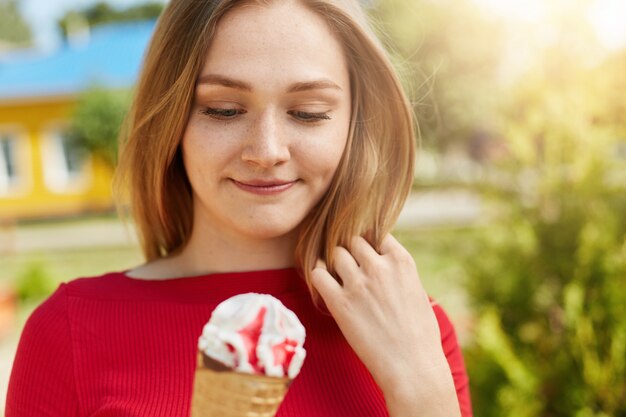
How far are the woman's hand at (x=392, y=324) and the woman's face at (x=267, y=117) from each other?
0.20 meters

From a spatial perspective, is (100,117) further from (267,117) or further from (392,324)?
(392,324)

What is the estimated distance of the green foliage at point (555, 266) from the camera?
3527 millimetres

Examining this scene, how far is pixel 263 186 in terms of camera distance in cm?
166

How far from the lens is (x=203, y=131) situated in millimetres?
1673

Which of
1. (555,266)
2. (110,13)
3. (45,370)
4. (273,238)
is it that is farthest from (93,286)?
(110,13)

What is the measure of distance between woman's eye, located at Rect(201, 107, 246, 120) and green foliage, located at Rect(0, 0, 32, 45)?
5738 cm

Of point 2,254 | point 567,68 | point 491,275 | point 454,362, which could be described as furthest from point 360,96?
point 2,254

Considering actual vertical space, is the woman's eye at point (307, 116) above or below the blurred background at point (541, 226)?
above

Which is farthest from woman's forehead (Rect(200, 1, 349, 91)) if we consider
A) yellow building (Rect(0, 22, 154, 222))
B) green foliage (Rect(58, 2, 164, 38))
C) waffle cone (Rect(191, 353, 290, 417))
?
green foliage (Rect(58, 2, 164, 38))

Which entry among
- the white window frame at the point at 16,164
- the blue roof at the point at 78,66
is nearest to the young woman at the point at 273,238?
the blue roof at the point at 78,66

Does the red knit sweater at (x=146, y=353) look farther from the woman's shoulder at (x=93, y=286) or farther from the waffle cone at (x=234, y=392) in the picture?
the waffle cone at (x=234, y=392)

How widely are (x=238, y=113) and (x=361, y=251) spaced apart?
0.42 metres

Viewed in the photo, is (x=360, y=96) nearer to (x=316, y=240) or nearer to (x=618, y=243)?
(x=316, y=240)

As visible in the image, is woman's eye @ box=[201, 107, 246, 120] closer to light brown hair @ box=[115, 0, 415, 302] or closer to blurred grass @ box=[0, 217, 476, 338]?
light brown hair @ box=[115, 0, 415, 302]
